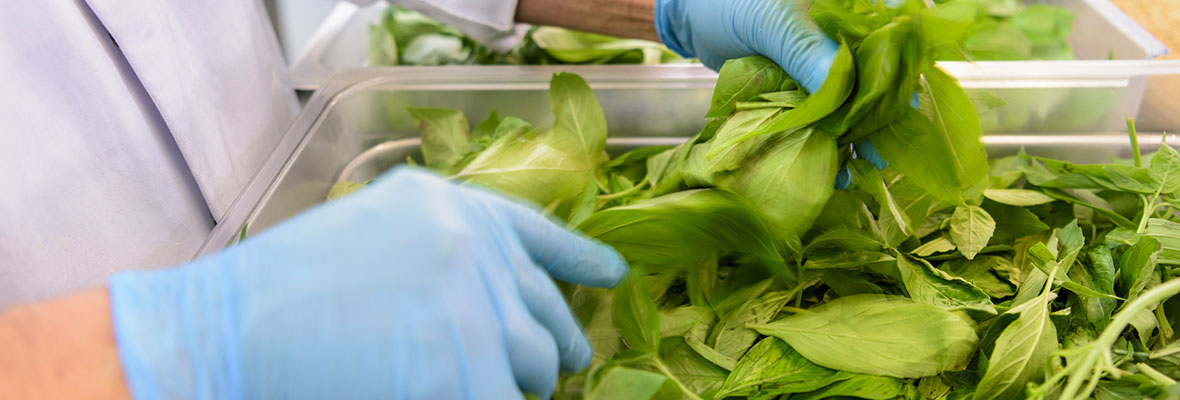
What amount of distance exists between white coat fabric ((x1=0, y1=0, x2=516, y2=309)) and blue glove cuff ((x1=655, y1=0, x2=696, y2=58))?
384mm

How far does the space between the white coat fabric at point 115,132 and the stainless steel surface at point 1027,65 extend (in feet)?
0.51

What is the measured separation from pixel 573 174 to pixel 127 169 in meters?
0.33

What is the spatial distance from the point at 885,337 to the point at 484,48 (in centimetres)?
64

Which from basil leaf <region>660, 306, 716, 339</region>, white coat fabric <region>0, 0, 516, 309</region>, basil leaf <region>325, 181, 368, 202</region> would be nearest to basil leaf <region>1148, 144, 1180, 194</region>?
basil leaf <region>660, 306, 716, 339</region>

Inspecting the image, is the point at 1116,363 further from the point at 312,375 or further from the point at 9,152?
the point at 9,152

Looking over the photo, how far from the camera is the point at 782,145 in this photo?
44cm

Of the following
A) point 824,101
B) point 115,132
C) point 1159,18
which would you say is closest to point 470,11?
point 115,132

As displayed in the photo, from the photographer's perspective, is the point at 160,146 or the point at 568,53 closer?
the point at 160,146

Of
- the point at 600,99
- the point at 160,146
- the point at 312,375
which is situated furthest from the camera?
the point at 600,99

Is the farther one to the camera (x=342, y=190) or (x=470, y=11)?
(x=470, y=11)

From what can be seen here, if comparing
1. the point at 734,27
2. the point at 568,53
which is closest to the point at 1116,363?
the point at 734,27

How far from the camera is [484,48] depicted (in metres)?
0.92

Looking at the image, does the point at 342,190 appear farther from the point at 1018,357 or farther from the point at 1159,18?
the point at 1159,18

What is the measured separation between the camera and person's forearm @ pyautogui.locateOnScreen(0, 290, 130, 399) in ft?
0.96
